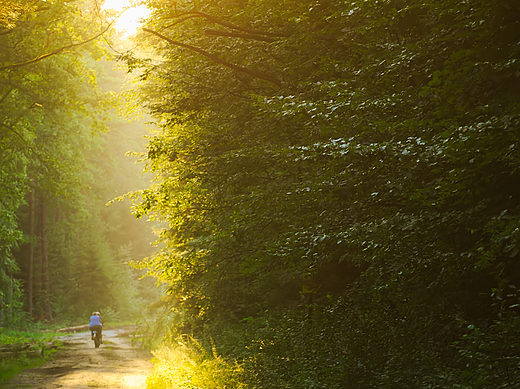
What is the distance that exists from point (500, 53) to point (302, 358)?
568 centimetres

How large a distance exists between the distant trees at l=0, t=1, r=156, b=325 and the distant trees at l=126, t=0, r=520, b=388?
12.3 feet

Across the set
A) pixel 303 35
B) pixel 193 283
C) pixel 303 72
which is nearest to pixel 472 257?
pixel 303 35

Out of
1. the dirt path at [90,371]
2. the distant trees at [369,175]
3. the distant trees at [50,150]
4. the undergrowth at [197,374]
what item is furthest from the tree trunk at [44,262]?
the distant trees at [369,175]

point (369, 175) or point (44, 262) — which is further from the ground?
point (44, 262)

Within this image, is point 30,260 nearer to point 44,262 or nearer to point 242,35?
point 44,262

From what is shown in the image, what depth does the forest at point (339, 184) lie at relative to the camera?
6.36m

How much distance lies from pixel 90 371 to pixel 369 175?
479 inches

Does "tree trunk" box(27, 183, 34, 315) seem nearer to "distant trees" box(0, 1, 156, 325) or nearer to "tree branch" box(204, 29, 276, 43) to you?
"distant trees" box(0, 1, 156, 325)

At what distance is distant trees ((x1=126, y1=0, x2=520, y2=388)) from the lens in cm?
628

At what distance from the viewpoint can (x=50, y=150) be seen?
27562 mm

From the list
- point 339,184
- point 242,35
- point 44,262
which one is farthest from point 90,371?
point 44,262

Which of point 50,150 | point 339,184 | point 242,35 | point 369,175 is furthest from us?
point 50,150

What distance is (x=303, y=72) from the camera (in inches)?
436

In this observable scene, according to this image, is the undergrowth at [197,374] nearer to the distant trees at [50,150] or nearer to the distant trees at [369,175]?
the distant trees at [369,175]
